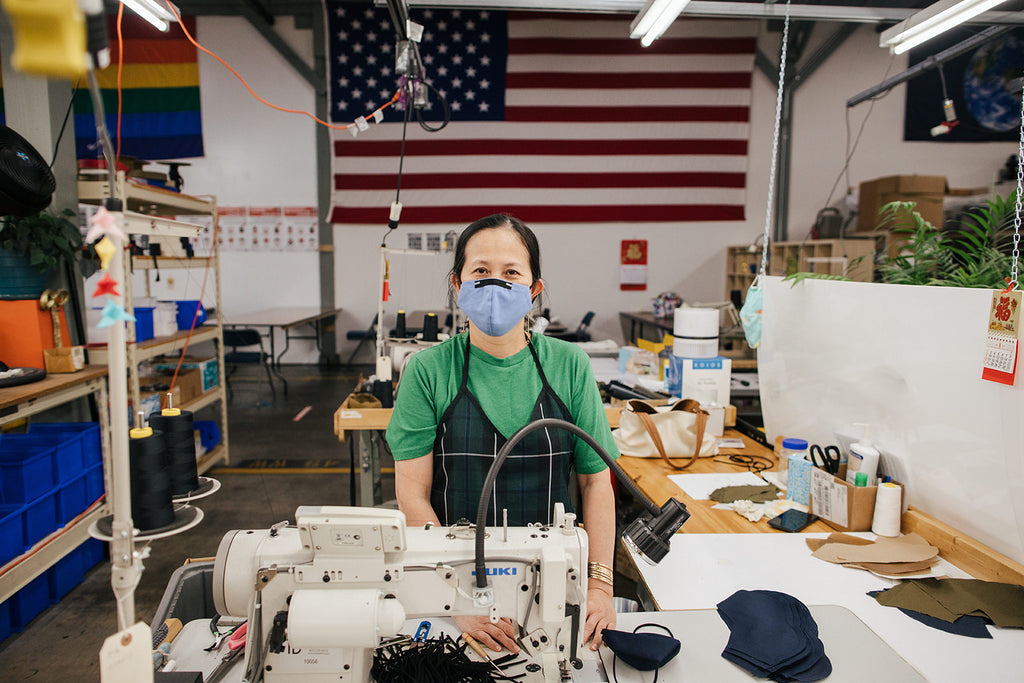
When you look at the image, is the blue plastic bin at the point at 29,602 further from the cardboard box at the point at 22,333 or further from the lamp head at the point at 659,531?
the lamp head at the point at 659,531

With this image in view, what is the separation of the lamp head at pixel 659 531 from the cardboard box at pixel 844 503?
1.00 meters

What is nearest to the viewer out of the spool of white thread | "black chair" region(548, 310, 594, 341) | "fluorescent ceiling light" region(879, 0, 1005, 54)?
the spool of white thread

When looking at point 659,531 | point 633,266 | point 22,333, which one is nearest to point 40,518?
point 22,333

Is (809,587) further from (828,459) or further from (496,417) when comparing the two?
(496,417)

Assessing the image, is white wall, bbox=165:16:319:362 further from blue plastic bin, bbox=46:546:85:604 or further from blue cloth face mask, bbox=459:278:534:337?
blue cloth face mask, bbox=459:278:534:337

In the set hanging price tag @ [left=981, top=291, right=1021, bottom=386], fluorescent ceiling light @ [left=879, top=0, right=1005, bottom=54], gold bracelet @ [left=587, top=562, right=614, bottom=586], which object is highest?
fluorescent ceiling light @ [left=879, top=0, right=1005, bottom=54]

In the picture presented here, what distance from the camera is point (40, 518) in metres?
2.50

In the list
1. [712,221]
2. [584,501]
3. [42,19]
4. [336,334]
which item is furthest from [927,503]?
[336,334]

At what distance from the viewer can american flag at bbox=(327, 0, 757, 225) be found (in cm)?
729

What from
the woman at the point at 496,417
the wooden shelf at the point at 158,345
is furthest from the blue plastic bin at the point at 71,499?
the woman at the point at 496,417

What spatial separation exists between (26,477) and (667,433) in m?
2.57

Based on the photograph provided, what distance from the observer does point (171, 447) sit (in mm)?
901

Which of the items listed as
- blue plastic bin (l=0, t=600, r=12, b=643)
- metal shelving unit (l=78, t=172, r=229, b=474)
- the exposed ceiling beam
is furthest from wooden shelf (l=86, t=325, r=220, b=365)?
the exposed ceiling beam

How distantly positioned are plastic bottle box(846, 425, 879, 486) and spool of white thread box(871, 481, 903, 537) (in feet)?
0.20
